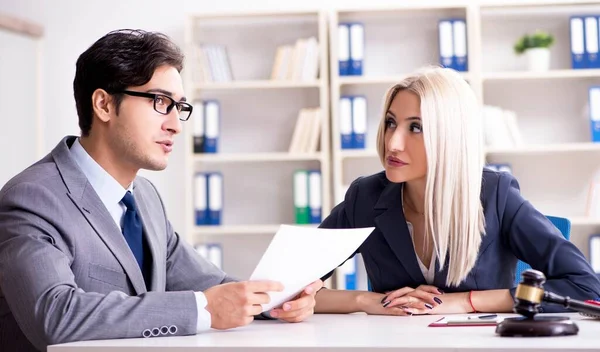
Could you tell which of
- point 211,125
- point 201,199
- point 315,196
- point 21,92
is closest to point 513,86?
point 315,196

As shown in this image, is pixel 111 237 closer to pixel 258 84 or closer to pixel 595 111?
pixel 258 84

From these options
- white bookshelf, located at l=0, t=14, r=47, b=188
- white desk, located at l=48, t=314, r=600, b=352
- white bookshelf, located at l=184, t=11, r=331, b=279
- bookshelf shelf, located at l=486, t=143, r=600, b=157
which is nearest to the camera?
white desk, located at l=48, t=314, r=600, b=352

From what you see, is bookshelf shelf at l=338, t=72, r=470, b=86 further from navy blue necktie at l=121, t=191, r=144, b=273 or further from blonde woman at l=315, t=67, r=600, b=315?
navy blue necktie at l=121, t=191, r=144, b=273

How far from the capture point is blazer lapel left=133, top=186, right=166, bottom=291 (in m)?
1.99

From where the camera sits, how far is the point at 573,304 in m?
1.57

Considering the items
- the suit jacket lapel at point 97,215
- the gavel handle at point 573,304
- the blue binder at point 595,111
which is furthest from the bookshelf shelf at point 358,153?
the gavel handle at point 573,304

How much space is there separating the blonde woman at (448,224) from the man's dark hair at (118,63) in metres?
0.63

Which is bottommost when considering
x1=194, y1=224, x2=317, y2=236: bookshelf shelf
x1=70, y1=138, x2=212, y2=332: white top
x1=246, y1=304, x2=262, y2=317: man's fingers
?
x1=246, y1=304, x2=262, y2=317: man's fingers

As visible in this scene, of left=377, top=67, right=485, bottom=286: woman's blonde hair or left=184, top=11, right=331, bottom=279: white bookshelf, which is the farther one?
left=184, top=11, right=331, bottom=279: white bookshelf

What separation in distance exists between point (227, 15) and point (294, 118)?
740 millimetres

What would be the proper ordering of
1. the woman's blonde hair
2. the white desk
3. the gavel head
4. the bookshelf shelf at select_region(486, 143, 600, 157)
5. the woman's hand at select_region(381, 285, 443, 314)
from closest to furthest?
the white desk
the gavel head
the woman's hand at select_region(381, 285, 443, 314)
the woman's blonde hair
the bookshelf shelf at select_region(486, 143, 600, 157)

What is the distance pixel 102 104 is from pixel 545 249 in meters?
1.13

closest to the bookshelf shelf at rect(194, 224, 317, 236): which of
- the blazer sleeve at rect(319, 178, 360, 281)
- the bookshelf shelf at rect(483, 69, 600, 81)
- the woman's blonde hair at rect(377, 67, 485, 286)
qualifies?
the bookshelf shelf at rect(483, 69, 600, 81)

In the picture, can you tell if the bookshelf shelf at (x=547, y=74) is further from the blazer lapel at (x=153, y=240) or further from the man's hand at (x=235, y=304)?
the man's hand at (x=235, y=304)
